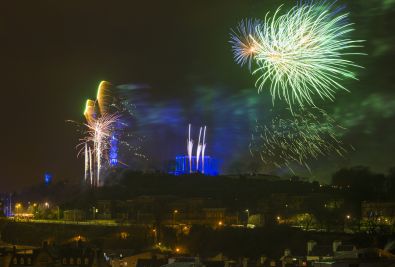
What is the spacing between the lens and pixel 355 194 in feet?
343

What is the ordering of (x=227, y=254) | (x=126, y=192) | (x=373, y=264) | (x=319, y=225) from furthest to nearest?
(x=126, y=192)
(x=319, y=225)
(x=227, y=254)
(x=373, y=264)

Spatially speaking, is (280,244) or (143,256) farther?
(280,244)

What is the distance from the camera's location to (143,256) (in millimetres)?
62219

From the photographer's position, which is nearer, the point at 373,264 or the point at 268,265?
the point at 373,264

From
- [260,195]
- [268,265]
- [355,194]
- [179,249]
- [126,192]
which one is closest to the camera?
[268,265]

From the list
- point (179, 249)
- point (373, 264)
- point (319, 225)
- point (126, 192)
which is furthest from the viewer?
point (126, 192)

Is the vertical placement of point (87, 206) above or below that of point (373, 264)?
above

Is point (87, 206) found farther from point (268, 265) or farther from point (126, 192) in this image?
point (268, 265)

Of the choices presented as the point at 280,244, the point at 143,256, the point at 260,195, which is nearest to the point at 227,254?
the point at 280,244

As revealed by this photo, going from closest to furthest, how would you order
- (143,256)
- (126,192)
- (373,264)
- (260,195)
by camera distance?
(373,264) → (143,256) → (260,195) → (126,192)

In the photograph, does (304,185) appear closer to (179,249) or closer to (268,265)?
(179,249)

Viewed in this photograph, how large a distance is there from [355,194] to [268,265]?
5464 centimetres

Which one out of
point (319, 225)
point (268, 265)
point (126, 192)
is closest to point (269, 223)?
point (319, 225)

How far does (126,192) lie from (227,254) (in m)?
66.4
